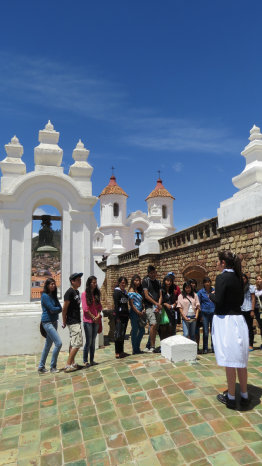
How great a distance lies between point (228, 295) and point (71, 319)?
109 inches

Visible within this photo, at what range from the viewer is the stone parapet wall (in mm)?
7168

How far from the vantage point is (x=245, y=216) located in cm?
739

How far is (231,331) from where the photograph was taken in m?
3.22

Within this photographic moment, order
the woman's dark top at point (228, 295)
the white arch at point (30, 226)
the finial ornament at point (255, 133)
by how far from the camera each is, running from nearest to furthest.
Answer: the woman's dark top at point (228, 295) < the white arch at point (30, 226) < the finial ornament at point (255, 133)

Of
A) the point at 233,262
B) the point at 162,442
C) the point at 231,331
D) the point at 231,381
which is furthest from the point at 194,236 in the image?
the point at 162,442

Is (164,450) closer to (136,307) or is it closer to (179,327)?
(136,307)

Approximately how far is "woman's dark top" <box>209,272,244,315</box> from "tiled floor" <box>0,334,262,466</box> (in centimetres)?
99

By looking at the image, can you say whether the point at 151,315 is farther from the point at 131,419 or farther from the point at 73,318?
the point at 131,419

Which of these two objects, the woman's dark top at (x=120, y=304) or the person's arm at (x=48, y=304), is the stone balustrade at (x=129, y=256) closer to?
the woman's dark top at (x=120, y=304)

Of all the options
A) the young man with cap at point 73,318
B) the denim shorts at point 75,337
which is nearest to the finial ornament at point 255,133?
the young man with cap at point 73,318

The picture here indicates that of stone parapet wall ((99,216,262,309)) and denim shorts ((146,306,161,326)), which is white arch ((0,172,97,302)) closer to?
denim shorts ((146,306,161,326))

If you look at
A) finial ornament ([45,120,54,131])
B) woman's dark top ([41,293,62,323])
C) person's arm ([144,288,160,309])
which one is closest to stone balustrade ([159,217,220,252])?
person's arm ([144,288,160,309])

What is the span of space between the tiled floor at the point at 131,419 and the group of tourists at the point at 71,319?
19.4 inches

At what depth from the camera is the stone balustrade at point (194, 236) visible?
9591 mm
